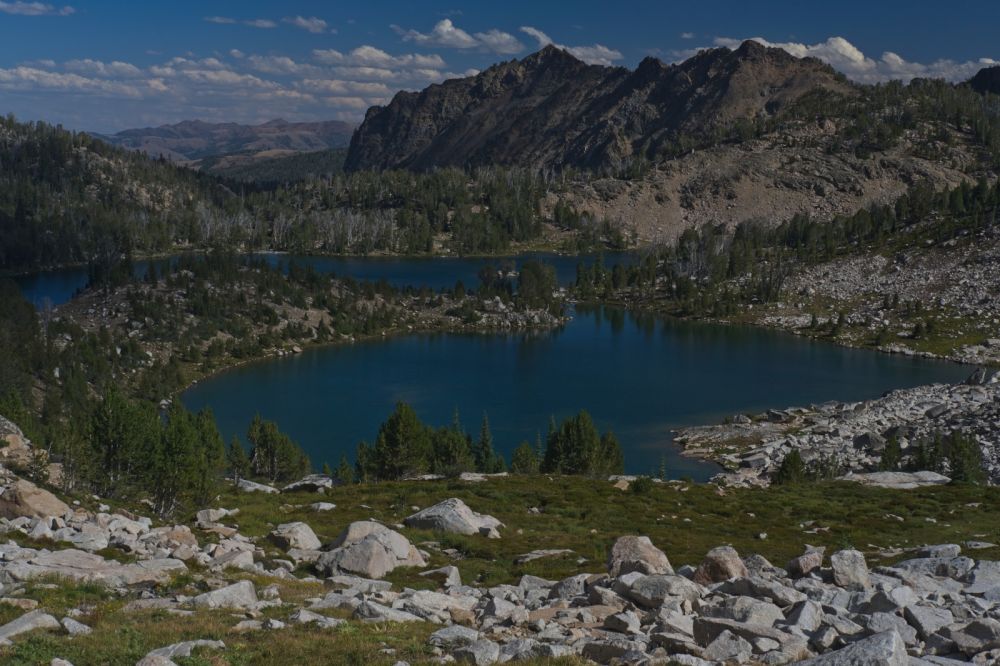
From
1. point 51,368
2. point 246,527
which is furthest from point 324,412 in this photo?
point 246,527

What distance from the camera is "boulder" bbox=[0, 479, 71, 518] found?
32.4m

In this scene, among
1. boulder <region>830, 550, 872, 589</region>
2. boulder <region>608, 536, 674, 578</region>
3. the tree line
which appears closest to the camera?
boulder <region>830, 550, 872, 589</region>

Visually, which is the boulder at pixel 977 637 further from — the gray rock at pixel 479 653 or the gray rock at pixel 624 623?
the gray rock at pixel 479 653

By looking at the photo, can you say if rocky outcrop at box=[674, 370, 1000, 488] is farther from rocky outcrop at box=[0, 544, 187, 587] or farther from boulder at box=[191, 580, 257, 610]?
rocky outcrop at box=[0, 544, 187, 587]

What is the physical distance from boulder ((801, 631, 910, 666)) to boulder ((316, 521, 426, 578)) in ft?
59.4

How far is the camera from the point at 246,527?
3912cm

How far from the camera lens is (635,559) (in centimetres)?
2997

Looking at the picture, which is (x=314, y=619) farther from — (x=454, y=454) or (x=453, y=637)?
(x=454, y=454)

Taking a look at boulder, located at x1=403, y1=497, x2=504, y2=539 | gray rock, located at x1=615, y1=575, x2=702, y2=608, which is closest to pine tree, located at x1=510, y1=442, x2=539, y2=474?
boulder, located at x1=403, y1=497, x2=504, y2=539

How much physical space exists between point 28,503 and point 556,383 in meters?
102

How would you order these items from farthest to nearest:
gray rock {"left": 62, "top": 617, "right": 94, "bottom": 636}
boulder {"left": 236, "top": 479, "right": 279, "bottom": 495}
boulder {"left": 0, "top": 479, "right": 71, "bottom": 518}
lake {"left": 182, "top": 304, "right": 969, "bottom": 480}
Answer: lake {"left": 182, "top": 304, "right": 969, "bottom": 480}
boulder {"left": 236, "top": 479, "right": 279, "bottom": 495}
boulder {"left": 0, "top": 479, "right": 71, "bottom": 518}
gray rock {"left": 62, "top": 617, "right": 94, "bottom": 636}

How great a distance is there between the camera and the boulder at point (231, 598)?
2259 centimetres

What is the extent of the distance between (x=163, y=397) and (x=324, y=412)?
25.3 meters

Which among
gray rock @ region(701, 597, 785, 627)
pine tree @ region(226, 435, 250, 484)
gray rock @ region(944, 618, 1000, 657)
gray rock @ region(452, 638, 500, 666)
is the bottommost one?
pine tree @ region(226, 435, 250, 484)
